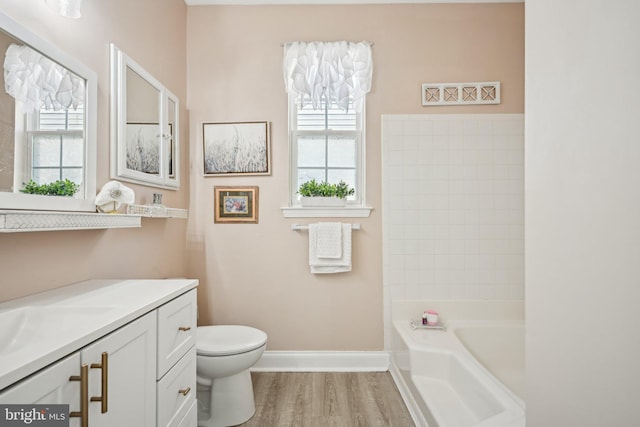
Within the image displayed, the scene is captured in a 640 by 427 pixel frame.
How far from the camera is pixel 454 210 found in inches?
97.8

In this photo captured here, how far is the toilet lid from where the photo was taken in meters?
1.74

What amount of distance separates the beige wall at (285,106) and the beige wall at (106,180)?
206mm

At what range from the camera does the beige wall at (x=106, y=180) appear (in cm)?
117

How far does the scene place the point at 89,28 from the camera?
1469mm

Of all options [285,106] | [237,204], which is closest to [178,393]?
[237,204]

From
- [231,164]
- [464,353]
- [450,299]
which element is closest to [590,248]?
[464,353]

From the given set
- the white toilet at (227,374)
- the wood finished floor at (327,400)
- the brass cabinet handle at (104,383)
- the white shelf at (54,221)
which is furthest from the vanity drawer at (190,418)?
the white shelf at (54,221)

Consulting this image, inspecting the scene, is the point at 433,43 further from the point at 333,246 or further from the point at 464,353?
the point at 464,353

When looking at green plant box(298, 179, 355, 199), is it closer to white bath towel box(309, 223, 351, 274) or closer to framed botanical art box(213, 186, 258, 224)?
white bath towel box(309, 223, 351, 274)

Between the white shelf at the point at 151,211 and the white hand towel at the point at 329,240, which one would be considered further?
the white hand towel at the point at 329,240

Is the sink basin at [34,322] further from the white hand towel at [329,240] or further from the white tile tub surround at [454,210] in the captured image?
the white tile tub surround at [454,210]

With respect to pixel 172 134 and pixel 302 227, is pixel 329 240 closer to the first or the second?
pixel 302 227

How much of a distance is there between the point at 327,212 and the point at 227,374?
123 cm

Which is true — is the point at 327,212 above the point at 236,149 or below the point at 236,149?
below
